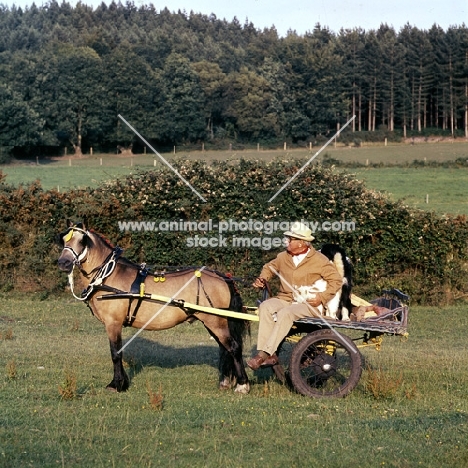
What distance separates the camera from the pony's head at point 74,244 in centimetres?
966

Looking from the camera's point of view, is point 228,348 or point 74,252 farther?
point 228,348

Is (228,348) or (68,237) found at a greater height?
(68,237)

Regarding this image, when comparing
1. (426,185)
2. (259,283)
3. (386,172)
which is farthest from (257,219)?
(386,172)

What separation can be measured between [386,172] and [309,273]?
4528 centimetres

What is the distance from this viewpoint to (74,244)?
9781 millimetres

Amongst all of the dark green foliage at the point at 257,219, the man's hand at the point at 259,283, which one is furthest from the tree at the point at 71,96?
the man's hand at the point at 259,283

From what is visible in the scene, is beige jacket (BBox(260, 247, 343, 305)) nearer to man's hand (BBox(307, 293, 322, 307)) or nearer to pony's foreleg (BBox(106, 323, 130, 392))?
man's hand (BBox(307, 293, 322, 307))

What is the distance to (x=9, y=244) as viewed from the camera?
18.7 m

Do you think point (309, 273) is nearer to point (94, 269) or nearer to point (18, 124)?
point (94, 269)

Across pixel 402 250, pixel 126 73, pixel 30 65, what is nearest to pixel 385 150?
pixel 126 73

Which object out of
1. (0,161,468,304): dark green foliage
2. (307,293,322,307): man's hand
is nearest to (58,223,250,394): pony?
(307,293,322,307): man's hand

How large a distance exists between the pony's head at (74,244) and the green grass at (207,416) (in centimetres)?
154

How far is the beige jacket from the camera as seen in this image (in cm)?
941

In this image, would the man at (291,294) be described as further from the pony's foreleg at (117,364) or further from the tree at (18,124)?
the tree at (18,124)
